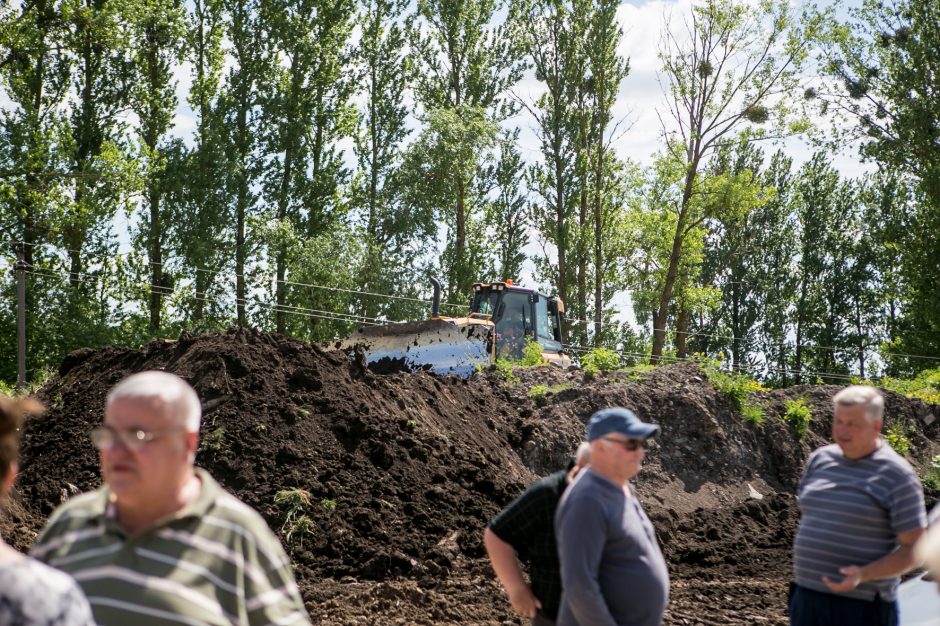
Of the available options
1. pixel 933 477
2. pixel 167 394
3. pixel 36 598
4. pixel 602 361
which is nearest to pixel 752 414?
pixel 602 361

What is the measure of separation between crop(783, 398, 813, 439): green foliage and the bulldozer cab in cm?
507

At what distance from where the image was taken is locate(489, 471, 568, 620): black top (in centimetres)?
438

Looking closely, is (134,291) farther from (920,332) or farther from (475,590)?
(920,332)

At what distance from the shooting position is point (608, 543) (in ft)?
13.3

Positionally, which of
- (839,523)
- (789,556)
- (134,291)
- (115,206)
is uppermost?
(115,206)

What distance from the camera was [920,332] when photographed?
39.0m

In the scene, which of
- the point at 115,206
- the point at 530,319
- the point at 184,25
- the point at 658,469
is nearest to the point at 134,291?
the point at 115,206

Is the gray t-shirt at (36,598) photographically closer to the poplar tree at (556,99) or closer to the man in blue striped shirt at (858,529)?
the man in blue striped shirt at (858,529)

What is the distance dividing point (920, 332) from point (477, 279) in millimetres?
17083

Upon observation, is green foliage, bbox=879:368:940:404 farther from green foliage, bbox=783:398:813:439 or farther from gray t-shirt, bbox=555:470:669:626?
gray t-shirt, bbox=555:470:669:626

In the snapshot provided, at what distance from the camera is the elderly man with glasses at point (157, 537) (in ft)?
9.23

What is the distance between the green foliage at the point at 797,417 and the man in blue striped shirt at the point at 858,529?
1492 centimetres

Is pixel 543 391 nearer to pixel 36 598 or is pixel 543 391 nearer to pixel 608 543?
pixel 608 543

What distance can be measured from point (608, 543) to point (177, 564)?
184cm
